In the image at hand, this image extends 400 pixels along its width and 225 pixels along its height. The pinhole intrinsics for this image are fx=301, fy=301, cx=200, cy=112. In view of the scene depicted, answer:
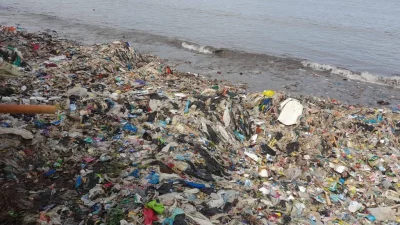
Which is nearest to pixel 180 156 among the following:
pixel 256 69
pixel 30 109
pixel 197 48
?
pixel 30 109

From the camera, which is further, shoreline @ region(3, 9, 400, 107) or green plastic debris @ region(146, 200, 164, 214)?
shoreline @ region(3, 9, 400, 107)

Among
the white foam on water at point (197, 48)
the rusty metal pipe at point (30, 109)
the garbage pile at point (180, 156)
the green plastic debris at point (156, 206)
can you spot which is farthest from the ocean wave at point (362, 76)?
the rusty metal pipe at point (30, 109)

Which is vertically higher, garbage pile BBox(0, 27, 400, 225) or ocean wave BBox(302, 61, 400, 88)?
ocean wave BBox(302, 61, 400, 88)

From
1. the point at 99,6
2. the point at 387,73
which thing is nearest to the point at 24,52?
the point at 387,73

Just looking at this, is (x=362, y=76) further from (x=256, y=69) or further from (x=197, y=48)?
(x=197, y=48)

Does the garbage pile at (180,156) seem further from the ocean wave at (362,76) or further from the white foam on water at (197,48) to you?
the white foam on water at (197,48)

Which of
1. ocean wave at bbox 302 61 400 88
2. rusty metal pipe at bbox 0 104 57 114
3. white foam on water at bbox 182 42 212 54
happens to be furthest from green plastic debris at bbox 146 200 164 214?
white foam on water at bbox 182 42 212 54

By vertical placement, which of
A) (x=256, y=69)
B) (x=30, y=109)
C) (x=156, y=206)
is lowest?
(x=156, y=206)

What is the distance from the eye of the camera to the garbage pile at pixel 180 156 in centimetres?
338

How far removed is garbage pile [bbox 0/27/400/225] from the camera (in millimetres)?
3375

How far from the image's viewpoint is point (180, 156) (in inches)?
181

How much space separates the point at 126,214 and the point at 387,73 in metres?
14.1

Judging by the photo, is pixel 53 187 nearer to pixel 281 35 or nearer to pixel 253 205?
pixel 253 205

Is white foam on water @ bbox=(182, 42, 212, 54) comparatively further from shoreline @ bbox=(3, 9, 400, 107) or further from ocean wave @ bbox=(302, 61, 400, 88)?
ocean wave @ bbox=(302, 61, 400, 88)
